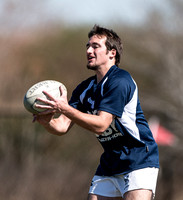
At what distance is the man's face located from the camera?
501cm

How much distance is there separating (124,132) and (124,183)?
22.9 inches

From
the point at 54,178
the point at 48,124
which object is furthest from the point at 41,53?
the point at 48,124

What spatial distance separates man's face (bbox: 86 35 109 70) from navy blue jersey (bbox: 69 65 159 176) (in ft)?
0.53

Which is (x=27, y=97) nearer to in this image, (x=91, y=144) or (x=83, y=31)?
(x=91, y=144)

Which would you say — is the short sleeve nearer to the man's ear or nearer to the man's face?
the man's face

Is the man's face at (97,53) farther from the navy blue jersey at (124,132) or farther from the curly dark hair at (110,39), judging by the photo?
the navy blue jersey at (124,132)

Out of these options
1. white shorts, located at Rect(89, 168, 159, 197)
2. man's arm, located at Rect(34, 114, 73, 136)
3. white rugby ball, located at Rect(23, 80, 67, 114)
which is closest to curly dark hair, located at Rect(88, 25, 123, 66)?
white rugby ball, located at Rect(23, 80, 67, 114)

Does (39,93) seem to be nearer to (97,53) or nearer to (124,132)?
(97,53)

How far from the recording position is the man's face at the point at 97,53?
5.01 metres

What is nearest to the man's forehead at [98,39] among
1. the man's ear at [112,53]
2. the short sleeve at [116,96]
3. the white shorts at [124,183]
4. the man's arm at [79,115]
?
the man's ear at [112,53]

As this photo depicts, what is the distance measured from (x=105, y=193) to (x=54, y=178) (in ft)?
31.2

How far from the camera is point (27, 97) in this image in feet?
15.5

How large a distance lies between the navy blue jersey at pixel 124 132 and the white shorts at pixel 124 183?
0.07 meters

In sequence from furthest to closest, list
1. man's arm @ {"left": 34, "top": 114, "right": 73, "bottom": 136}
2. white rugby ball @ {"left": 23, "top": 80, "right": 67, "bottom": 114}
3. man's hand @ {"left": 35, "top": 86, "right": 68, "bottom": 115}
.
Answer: man's arm @ {"left": 34, "top": 114, "right": 73, "bottom": 136}, white rugby ball @ {"left": 23, "top": 80, "right": 67, "bottom": 114}, man's hand @ {"left": 35, "top": 86, "right": 68, "bottom": 115}
